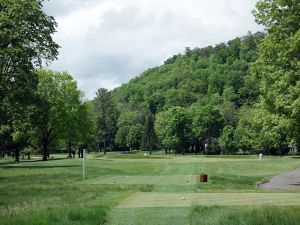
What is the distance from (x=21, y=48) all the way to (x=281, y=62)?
22.7 metres

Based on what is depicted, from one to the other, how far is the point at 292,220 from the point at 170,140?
134 metres

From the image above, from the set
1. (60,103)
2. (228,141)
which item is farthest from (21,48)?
(228,141)

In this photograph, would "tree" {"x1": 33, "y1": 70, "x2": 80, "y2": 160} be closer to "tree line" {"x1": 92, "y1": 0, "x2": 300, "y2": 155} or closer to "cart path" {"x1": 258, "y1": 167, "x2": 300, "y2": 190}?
"tree line" {"x1": 92, "y1": 0, "x2": 300, "y2": 155}

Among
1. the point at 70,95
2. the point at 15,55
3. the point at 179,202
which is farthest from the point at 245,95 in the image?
the point at 179,202

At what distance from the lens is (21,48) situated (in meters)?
44.4

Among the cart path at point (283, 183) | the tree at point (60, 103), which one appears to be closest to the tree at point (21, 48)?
the cart path at point (283, 183)

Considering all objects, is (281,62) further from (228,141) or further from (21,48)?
(228,141)

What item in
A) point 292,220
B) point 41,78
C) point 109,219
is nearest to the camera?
point 292,220

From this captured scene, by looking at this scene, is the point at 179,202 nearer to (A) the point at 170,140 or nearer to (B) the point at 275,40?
(B) the point at 275,40

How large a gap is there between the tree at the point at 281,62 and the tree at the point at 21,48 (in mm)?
19783

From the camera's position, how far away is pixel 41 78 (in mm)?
84625

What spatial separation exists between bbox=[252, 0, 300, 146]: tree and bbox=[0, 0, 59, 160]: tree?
19.8 m

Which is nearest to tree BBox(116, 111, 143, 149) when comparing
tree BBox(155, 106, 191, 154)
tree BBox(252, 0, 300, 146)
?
tree BBox(155, 106, 191, 154)

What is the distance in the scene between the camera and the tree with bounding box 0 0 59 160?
44.1 m
